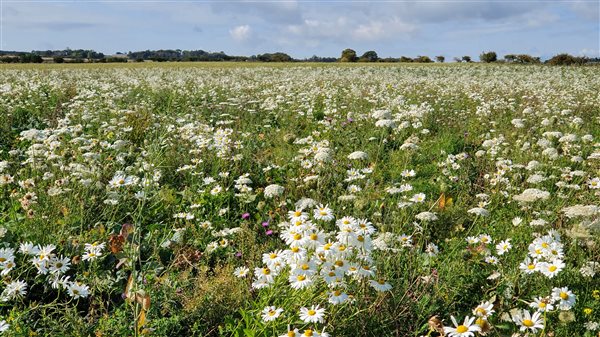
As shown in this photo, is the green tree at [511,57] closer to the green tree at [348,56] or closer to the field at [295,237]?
the green tree at [348,56]

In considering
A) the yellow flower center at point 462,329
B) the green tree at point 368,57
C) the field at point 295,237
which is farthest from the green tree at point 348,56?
the yellow flower center at point 462,329

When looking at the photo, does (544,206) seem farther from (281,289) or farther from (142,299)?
(142,299)

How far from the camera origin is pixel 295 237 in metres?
2.31

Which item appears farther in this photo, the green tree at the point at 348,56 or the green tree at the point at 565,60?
the green tree at the point at 348,56

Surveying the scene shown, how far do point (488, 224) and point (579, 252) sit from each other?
1058mm

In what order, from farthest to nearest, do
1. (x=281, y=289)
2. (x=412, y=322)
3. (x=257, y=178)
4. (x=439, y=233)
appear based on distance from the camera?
1. (x=257, y=178)
2. (x=439, y=233)
3. (x=412, y=322)
4. (x=281, y=289)

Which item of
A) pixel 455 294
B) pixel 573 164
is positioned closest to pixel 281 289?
pixel 455 294

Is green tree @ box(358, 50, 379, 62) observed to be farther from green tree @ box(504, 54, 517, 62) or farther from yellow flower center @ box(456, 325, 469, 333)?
yellow flower center @ box(456, 325, 469, 333)

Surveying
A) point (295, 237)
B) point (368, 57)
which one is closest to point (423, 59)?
point (368, 57)

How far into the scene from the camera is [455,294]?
9.95ft

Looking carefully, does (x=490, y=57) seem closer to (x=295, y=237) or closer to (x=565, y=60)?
(x=565, y=60)

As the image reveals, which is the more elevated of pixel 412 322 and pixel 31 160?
pixel 31 160

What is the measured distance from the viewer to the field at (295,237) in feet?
8.06

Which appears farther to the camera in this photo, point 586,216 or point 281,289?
point 586,216
